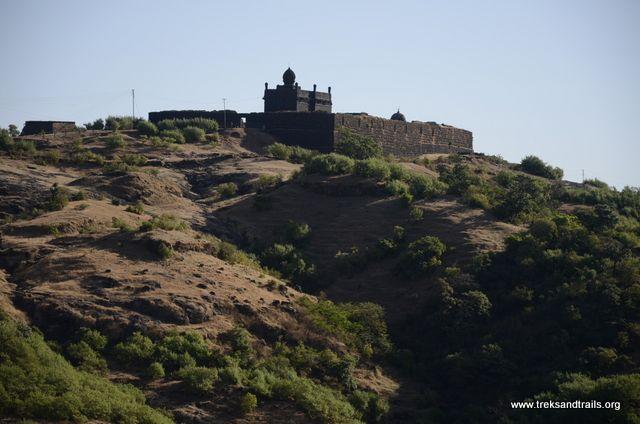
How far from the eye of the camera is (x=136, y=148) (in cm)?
4628

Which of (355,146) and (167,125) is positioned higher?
(167,125)

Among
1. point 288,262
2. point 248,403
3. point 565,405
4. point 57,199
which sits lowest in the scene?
point 565,405

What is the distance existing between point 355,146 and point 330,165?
424 cm

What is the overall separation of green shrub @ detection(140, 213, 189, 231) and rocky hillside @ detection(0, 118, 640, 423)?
0.45 feet

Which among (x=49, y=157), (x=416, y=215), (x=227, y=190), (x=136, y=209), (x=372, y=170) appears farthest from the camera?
(x=49, y=157)

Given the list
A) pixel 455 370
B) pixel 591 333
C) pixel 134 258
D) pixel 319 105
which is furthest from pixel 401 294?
pixel 319 105

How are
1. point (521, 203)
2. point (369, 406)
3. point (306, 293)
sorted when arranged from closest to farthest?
point (369, 406) < point (306, 293) < point (521, 203)

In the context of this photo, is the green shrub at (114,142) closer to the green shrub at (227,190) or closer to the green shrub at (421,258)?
the green shrub at (227,190)

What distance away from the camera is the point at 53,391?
23.6 meters

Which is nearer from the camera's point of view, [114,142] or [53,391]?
[53,391]

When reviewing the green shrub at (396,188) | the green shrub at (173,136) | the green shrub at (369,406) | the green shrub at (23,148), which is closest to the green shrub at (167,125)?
the green shrub at (173,136)

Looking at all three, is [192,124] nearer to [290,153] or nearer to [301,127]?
[301,127]

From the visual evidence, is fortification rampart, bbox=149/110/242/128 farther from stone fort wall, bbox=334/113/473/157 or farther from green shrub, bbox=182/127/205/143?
stone fort wall, bbox=334/113/473/157

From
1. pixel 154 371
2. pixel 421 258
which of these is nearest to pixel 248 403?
pixel 154 371
